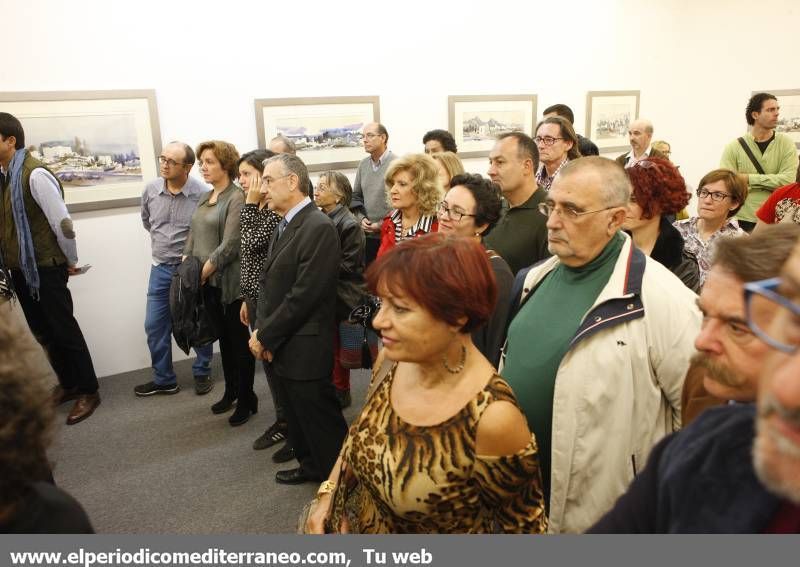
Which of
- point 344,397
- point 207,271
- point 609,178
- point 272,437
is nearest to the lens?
point 609,178

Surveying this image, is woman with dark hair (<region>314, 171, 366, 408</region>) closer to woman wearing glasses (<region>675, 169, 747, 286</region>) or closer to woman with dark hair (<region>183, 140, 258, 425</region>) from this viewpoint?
woman with dark hair (<region>183, 140, 258, 425</region>)

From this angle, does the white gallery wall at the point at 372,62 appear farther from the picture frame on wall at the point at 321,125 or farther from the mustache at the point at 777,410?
the mustache at the point at 777,410

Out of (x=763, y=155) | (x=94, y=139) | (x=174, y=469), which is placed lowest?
(x=174, y=469)

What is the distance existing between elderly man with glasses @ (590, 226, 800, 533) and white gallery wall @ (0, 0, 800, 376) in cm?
495

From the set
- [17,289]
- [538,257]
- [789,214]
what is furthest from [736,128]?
[17,289]

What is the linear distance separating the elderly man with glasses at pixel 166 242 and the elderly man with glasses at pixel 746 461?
4119 mm

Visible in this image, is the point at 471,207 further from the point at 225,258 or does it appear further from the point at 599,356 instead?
the point at 225,258

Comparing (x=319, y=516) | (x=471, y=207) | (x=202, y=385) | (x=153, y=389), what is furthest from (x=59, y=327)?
(x=319, y=516)

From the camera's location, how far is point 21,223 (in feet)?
13.0

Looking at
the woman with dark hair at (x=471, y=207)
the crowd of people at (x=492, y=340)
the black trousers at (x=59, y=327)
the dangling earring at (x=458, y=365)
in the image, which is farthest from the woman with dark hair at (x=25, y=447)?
the black trousers at (x=59, y=327)

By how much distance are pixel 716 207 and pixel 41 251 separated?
437cm

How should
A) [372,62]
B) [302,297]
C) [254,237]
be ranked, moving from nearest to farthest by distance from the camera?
[302,297] → [254,237] → [372,62]

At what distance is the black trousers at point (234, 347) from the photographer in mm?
4090

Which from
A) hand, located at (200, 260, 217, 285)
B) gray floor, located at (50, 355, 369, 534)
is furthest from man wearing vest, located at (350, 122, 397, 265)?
hand, located at (200, 260, 217, 285)
